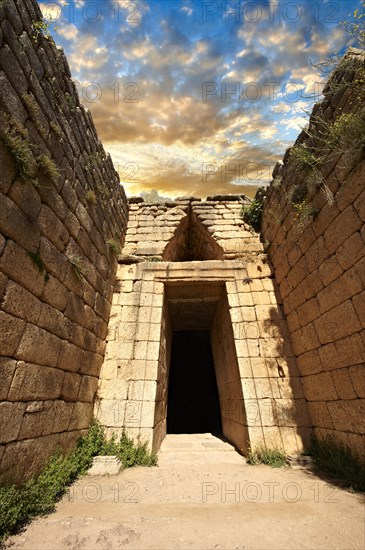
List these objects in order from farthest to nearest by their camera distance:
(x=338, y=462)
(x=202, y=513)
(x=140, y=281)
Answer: (x=140, y=281), (x=338, y=462), (x=202, y=513)

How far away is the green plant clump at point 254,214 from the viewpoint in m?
6.80

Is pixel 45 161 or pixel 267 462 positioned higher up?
pixel 45 161

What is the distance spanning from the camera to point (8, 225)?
260cm

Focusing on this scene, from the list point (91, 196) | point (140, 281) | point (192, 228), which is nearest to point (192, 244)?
point (192, 228)

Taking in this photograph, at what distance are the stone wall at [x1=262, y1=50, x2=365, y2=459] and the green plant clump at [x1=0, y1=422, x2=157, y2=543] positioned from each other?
314 centimetres

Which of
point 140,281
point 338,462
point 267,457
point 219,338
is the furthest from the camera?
point 219,338

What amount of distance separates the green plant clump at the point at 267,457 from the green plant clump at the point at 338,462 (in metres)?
0.49

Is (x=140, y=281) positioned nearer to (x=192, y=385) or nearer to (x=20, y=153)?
(x=20, y=153)

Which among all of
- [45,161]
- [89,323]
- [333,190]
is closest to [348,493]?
[333,190]

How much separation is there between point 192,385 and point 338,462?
8979 mm

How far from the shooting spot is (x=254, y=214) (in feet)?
22.5

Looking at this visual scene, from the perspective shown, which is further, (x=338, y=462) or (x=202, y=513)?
(x=338, y=462)

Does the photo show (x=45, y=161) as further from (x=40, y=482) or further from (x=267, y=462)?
(x=267, y=462)

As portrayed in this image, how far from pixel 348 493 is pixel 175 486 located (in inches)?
84.1
